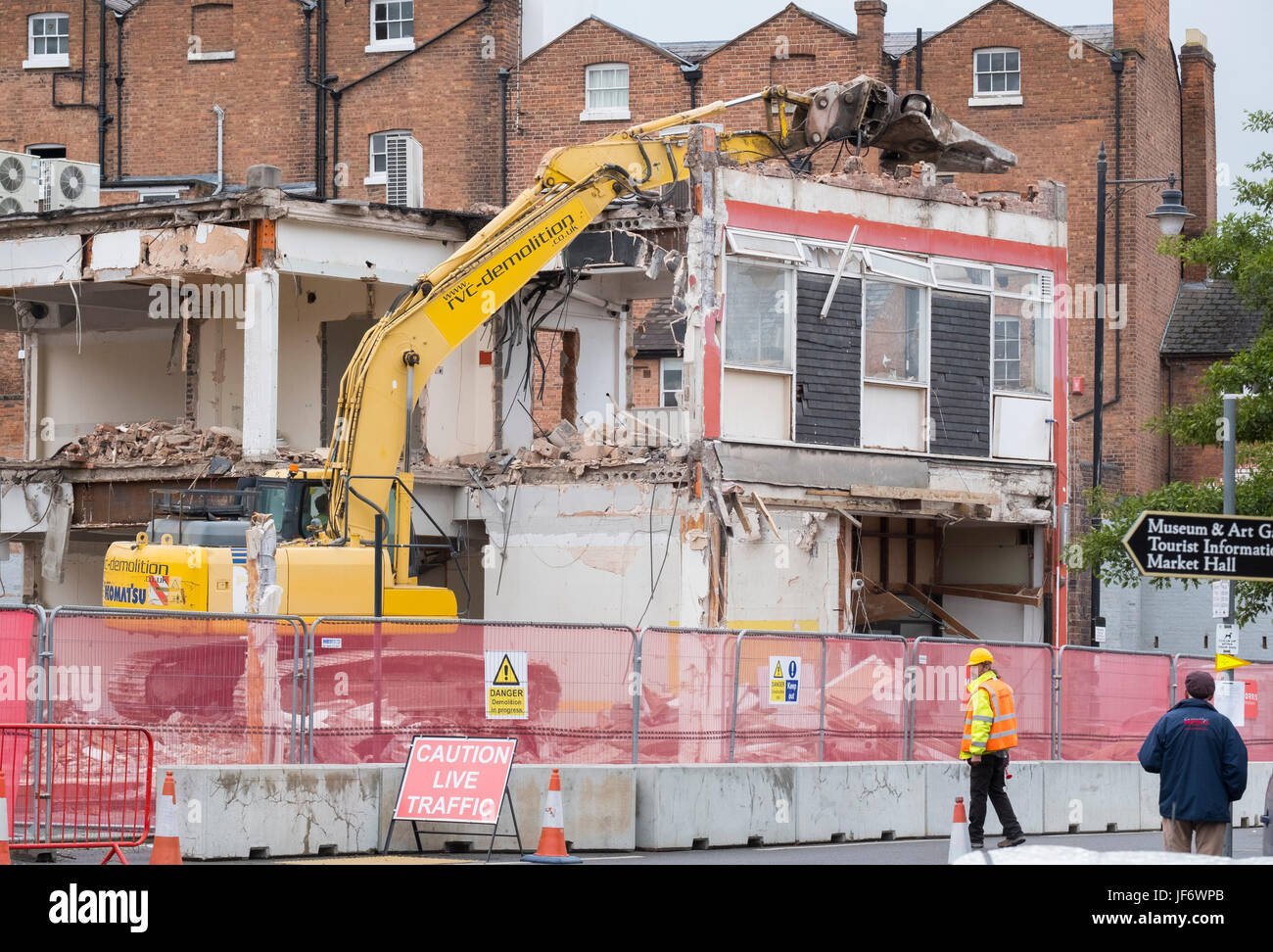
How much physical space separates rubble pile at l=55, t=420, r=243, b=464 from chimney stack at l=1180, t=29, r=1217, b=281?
2757cm

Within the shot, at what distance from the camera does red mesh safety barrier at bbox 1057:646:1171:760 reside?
18922 mm

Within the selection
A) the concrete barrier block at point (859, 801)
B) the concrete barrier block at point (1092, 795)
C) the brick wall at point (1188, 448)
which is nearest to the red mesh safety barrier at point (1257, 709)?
the concrete barrier block at point (1092, 795)

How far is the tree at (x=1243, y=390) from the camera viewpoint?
22609mm

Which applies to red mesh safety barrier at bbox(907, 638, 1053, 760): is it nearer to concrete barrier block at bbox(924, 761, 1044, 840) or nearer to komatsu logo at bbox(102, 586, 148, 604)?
concrete barrier block at bbox(924, 761, 1044, 840)

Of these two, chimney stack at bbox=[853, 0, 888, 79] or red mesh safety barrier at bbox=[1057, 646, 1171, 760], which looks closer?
red mesh safety barrier at bbox=[1057, 646, 1171, 760]

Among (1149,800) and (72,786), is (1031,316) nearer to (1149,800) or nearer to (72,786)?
(1149,800)

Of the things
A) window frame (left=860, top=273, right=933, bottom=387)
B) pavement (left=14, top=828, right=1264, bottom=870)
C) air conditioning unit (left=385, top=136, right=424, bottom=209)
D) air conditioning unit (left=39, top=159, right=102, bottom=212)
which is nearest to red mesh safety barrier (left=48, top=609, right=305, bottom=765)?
pavement (left=14, top=828, right=1264, bottom=870)

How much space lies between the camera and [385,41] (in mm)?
44250

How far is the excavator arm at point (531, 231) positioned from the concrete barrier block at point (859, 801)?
17.7 feet

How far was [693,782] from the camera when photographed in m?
15.2

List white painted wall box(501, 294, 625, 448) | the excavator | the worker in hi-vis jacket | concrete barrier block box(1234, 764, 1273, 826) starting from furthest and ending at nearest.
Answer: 1. white painted wall box(501, 294, 625, 448)
2. concrete barrier block box(1234, 764, 1273, 826)
3. the excavator
4. the worker in hi-vis jacket

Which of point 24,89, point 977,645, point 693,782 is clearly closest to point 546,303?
point 977,645

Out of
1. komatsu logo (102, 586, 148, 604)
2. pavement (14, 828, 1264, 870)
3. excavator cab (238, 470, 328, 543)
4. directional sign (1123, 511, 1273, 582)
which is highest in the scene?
excavator cab (238, 470, 328, 543)

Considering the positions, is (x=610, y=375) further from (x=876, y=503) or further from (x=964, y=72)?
(x=964, y=72)
